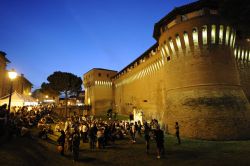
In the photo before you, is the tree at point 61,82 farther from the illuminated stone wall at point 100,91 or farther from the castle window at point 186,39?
the castle window at point 186,39

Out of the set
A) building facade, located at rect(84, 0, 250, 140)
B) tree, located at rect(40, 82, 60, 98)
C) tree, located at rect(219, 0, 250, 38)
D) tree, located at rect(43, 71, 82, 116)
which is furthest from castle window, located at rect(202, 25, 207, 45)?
tree, located at rect(40, 82, 60, 98)

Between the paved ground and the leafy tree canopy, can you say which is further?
the leafy tree canopy

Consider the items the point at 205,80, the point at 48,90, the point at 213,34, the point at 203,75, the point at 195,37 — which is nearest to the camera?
the point at 205,80

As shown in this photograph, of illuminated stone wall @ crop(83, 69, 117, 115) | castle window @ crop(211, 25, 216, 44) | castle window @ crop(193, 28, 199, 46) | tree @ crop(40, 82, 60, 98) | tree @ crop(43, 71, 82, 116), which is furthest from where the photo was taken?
illuminated stone wall @ crop(83, 69, 117, 115)

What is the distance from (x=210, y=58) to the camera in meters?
19.5

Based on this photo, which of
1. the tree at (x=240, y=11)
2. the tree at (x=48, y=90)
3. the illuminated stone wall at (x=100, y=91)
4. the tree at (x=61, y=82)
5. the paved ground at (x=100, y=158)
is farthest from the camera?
the illuminated stone wall at (x=100, y=91)

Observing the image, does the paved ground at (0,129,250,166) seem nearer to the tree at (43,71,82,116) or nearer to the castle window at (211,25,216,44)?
the castle window at (211,25,216,44)

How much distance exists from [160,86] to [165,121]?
964 centimetres

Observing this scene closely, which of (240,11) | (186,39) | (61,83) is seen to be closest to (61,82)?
(61,83)

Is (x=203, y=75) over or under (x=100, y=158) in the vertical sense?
over

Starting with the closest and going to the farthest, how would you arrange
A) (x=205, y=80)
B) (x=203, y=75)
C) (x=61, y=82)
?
1. (x=205, y=80)
2. (x=203, y=75)
3. (x=61, y=82)

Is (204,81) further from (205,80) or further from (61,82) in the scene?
(61,82)

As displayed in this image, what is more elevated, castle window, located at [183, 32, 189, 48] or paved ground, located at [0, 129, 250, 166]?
castle window, located at [183, 32, 189, 48]

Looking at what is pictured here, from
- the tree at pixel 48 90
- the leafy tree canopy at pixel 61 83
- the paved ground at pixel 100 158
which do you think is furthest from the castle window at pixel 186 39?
the tree at pixel 48 90
